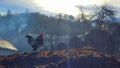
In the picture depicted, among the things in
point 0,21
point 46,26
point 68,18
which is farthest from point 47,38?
point 0,21

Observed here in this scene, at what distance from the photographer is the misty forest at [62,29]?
3572 centimetres

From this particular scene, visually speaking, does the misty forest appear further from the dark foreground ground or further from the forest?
the dark foreground ground

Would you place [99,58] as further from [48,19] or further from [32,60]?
[48,19]

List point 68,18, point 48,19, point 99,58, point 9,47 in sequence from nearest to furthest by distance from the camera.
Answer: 1. point 99,58
2. point 9,47
3. point 48,19
4. point 68,18

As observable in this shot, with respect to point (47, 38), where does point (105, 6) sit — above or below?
above

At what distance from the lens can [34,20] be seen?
193ft

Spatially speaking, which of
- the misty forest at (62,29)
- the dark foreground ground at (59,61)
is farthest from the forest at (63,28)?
the dark foreground ground at (59,61)

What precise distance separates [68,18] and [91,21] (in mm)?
9068

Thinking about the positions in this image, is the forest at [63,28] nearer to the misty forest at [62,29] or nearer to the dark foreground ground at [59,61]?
the misty forest at [62,29]

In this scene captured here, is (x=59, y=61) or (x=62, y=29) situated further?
→ (x=62, y=29)

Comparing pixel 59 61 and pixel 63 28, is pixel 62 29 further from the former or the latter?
pixel 59 61

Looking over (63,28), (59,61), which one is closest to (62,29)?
(63,28)

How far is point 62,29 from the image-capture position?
49.8 m

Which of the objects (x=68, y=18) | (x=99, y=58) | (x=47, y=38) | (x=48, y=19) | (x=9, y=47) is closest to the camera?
(x=99, y=58)
